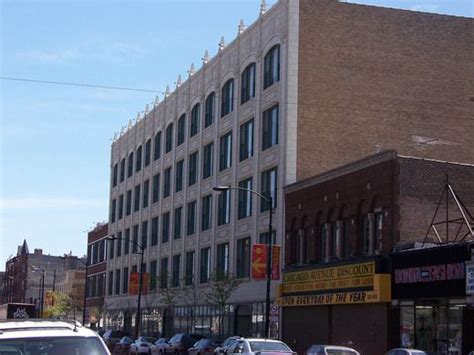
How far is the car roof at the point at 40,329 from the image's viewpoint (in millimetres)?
9148

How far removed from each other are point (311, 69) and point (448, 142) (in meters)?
9.38

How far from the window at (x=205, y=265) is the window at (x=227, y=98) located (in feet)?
32.4

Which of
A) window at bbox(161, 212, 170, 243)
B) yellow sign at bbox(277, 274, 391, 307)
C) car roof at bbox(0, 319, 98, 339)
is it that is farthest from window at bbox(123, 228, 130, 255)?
car roof at bbox(0, 319, 98, 339)

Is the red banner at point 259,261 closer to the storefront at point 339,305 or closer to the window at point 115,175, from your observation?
the storefront at point 339,305

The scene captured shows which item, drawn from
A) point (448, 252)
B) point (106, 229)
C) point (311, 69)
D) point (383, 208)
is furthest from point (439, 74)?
point (106, 229)

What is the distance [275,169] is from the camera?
53156 mm

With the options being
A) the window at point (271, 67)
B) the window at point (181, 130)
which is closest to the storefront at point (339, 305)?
the window at point (271, 67)

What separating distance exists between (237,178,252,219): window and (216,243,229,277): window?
10.8 feet

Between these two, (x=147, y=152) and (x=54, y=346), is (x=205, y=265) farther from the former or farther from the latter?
(x=54, y=346)

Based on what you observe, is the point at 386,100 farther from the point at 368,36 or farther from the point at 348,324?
the point at 348,324

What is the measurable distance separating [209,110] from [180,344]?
2247 centimetres

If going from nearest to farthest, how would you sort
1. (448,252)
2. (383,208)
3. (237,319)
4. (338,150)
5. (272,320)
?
1. (448,252)
2. (272,320)
3. (383,208)
4. (338,150)
5. (237,319)

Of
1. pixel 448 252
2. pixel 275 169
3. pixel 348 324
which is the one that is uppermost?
pixel 275 169

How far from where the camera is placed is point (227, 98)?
62.8 m
